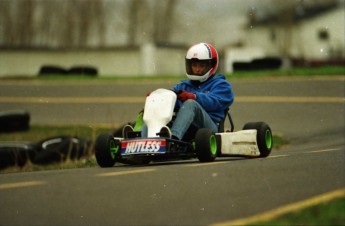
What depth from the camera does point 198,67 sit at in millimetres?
9656

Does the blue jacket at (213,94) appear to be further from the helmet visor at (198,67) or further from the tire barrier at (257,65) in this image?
the tire barrier at (257,65)

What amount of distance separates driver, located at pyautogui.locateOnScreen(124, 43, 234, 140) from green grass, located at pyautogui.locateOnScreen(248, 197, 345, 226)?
3653 millimetres

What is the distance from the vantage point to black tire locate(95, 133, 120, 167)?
28.8 feet

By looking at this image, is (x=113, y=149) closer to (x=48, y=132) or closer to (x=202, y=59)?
(x=202, y=59)

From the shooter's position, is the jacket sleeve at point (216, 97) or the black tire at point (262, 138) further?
the black tire at point (262, 138)

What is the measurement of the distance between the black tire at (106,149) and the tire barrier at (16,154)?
12.4ft

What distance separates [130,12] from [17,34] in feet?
28.3

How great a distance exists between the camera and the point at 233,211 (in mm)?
5496

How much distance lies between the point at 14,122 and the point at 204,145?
34.4ft

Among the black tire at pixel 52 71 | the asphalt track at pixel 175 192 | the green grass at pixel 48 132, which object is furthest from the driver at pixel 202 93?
the black tire at pixel 52 71

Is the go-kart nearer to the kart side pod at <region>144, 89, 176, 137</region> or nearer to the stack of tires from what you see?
the kart side pod at <region>144, 89, 176, 137</region>

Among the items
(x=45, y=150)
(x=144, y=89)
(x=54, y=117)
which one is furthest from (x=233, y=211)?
(x=144, y=89)

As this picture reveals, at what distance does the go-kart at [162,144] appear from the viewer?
853cm

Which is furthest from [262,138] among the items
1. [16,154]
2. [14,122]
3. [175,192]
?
[14,122]
